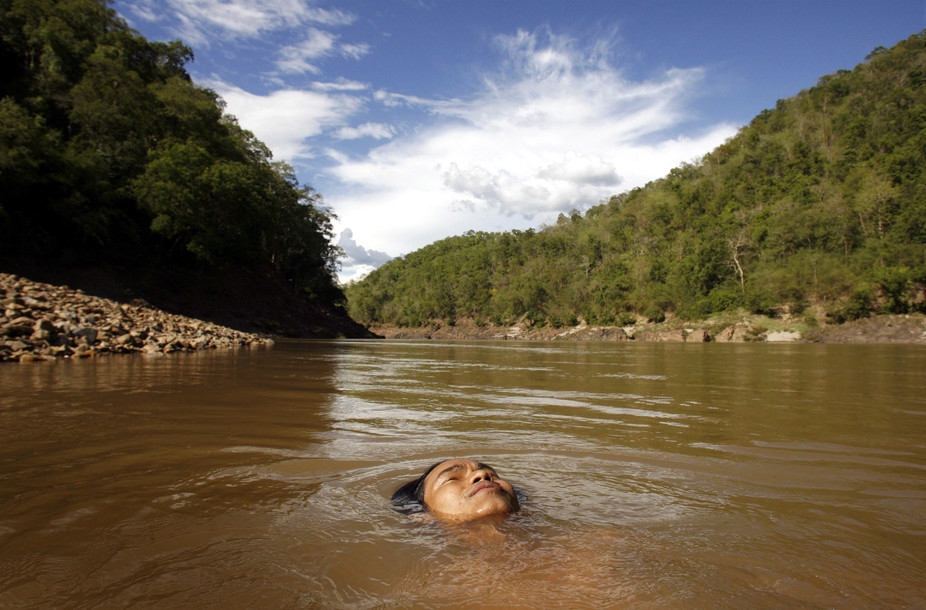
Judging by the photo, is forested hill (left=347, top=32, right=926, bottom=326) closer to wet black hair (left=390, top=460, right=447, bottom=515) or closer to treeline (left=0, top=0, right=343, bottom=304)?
treeline (left=0, top=0, right=343, bottom=304)

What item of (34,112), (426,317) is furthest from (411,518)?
(426,317)

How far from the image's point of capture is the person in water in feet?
9.17

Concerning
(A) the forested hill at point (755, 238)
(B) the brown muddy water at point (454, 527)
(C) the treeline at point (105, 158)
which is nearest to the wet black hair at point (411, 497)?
(B) the brown muddy water at point (454, 527)

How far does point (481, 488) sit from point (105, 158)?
116ft

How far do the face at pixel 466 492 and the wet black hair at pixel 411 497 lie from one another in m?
0.07

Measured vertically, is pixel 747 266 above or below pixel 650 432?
above

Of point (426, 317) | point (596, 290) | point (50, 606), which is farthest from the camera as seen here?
point (426, 317)

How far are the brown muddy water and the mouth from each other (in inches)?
7.7

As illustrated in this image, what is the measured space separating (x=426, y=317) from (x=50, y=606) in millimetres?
111242

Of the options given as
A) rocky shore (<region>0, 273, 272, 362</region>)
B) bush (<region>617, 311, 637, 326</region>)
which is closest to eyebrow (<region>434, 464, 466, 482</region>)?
rocky shore (<region>0, 273, 272, 362</region>)

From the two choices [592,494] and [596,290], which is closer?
[592,494]

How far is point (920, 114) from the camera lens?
68938 mm

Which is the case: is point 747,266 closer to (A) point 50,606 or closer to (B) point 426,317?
(B) point 426,317

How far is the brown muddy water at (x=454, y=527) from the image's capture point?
1977 mm
